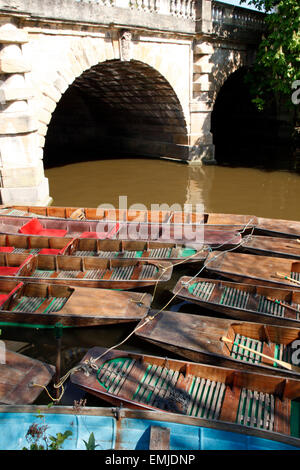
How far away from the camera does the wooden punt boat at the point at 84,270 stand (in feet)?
22.4

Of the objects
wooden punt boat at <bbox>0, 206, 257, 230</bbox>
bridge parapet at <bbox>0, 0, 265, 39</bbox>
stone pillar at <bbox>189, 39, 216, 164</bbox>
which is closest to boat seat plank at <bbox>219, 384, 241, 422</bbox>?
wooden punt boat at <bbox>0, 206, 257, 230</bbox>

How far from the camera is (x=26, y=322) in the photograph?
6105 mm

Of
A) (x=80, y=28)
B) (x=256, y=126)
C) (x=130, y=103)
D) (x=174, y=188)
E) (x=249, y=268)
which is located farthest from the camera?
(x=256, y=126)

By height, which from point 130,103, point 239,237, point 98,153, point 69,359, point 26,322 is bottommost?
point 69,359

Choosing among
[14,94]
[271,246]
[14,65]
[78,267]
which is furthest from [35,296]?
[14,65]

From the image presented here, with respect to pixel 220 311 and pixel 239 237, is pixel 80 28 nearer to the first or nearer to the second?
pixel 239 237

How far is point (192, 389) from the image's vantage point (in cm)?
473

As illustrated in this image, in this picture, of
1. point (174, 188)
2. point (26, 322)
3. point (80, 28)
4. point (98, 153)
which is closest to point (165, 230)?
point (26, 322)

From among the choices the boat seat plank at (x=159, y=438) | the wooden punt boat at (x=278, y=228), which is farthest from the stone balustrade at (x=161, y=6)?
the boat seat plank at (x=159, y=438)

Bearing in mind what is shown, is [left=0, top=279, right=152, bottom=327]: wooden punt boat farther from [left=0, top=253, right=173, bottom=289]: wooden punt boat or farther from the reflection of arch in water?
the reflection of arch in water

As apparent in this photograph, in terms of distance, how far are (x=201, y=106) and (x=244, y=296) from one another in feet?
34.4

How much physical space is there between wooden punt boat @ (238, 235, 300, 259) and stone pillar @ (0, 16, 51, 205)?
18.2 ft

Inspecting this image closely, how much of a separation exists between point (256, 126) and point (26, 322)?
1829 cm

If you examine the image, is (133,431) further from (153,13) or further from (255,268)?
(153,13)
